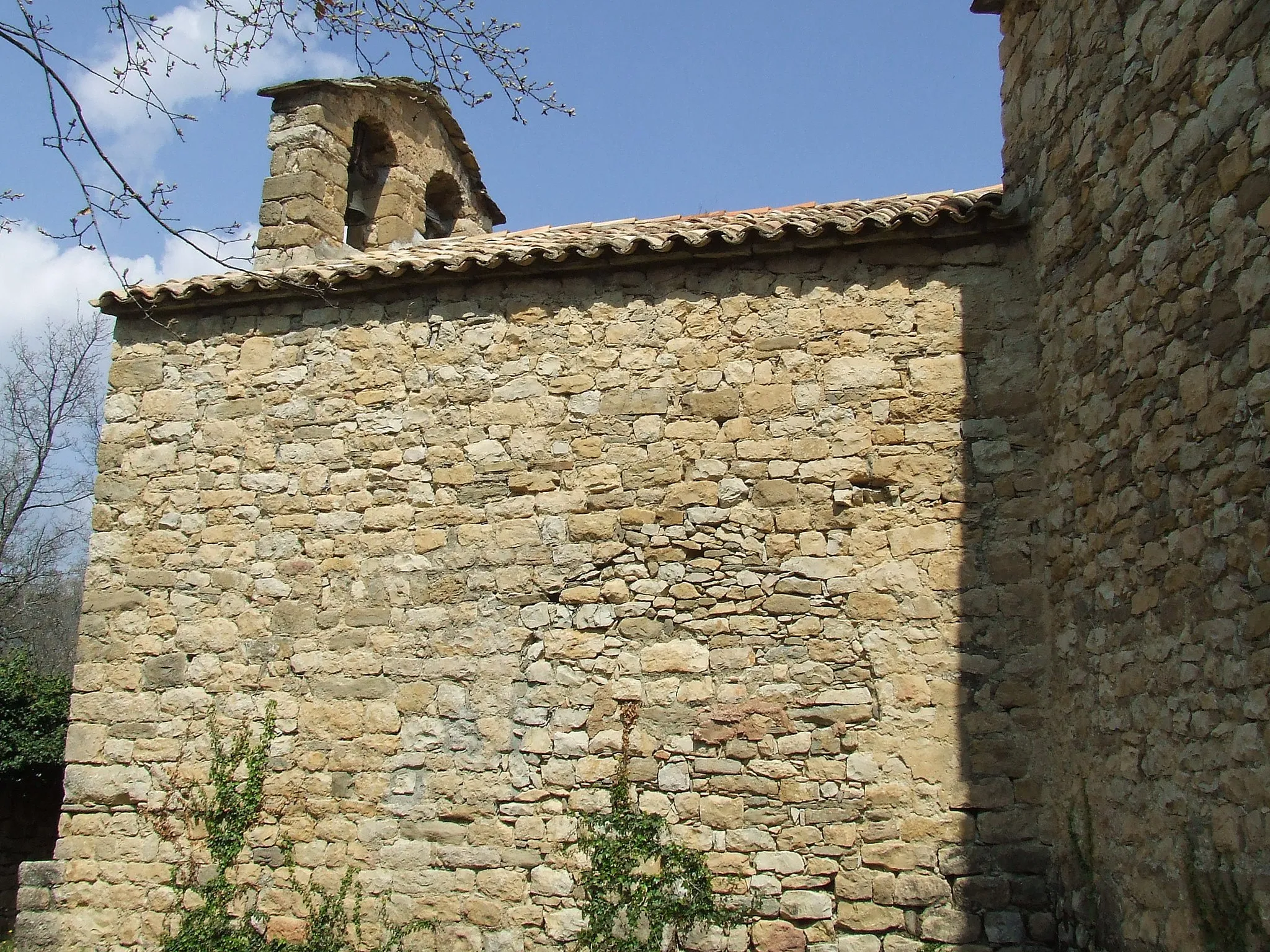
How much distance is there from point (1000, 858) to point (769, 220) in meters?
3.65

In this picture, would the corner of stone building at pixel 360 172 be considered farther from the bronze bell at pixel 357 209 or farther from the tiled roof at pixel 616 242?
the tiled roof at pixel 616 242

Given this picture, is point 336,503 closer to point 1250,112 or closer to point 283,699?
point 283,699

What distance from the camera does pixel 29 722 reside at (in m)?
9.20

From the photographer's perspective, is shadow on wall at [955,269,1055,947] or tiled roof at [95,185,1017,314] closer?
shadow on wall at [955,269,1055,947]

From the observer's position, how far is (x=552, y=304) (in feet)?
22.1

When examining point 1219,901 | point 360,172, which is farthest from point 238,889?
point 360,172

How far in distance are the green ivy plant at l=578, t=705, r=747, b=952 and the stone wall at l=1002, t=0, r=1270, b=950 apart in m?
1.78

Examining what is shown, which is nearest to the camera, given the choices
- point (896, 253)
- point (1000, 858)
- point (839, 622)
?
point (1000, 858)

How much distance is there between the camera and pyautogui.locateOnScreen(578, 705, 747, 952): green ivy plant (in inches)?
225

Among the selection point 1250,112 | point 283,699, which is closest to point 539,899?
point 283,699

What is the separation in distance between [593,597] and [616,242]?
2057 millimetres

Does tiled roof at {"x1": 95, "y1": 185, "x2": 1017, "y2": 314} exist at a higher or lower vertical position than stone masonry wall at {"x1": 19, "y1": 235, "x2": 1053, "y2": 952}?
higher

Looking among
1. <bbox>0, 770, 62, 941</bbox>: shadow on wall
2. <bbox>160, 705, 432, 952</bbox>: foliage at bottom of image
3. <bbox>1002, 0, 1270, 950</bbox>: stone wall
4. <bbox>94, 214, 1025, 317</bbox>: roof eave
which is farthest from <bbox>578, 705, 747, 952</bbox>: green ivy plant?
<bbox>0, 770, 62, 941</bbox>: shadow on wall

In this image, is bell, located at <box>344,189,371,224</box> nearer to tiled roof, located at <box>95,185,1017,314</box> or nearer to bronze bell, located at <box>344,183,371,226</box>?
bronze bell, located at <box>344,183,371,226</box>
